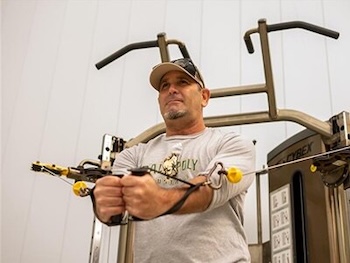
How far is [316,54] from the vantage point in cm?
221

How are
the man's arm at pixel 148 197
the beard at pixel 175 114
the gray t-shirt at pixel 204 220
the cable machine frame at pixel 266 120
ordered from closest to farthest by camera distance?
the man's arm at pixel 148 197 → the gray t-shirt at pixel 204 220 → the beard at pixel 175 114 → the cable machine frame at pixel 266 120

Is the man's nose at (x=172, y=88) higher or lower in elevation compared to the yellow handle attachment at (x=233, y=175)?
higher

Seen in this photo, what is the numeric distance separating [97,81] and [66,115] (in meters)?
0.23

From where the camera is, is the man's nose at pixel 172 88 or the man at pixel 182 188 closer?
the man at pixel 182 188

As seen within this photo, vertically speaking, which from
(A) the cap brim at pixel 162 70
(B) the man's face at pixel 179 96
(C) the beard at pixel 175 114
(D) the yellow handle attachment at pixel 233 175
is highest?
(A) the cap brim at pixel 162 70

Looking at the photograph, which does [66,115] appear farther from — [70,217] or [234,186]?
[234,186]

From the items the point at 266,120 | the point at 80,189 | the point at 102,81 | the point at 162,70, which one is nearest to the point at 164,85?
the point at 162,70

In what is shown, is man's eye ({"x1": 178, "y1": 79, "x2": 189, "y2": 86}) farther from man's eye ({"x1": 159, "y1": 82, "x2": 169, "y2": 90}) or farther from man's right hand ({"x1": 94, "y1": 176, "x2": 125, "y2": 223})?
man's right hand ({"x1": 94, "y1": 176, "x2": 125, "y2": 223})

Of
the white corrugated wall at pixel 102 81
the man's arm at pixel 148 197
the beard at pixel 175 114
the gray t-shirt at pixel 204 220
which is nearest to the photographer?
the man's arm at pixel 148 197

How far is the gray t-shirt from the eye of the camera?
1098 millimetres

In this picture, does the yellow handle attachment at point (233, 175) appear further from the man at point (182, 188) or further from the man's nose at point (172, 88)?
the man's nose at point (172, 88)

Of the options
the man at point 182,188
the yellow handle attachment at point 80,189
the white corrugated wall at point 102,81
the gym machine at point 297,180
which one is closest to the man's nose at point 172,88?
the man at point 182,188

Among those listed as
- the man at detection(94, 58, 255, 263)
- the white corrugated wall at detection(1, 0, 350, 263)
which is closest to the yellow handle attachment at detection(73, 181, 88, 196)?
the man at detection(94, 58, 255, 263)

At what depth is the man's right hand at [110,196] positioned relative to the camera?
2.85ft
